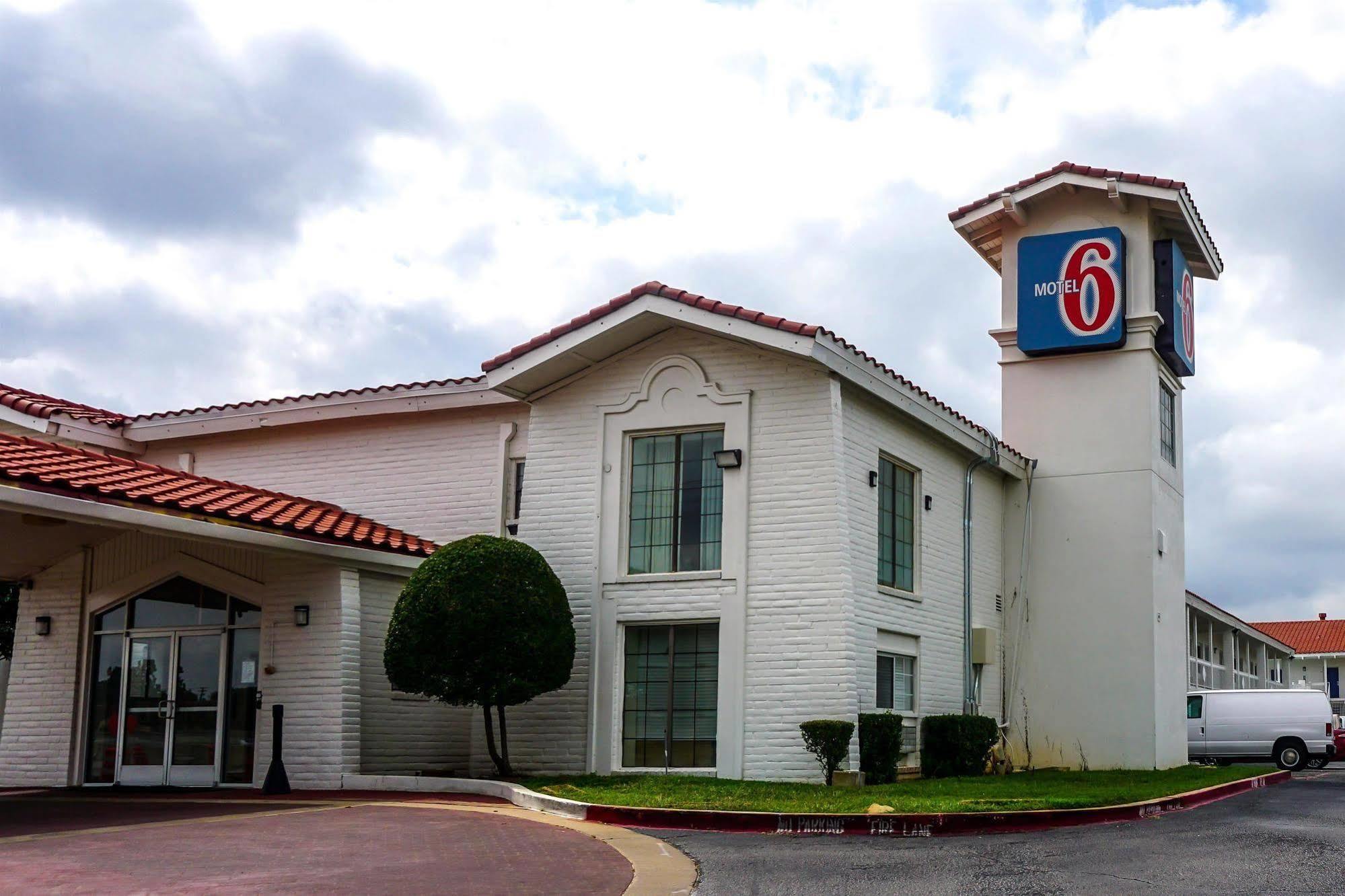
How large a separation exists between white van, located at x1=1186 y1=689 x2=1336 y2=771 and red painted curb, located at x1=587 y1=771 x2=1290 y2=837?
1800 cm

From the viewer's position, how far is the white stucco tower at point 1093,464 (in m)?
22.6

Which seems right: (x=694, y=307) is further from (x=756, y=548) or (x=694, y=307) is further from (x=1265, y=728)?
(x=1265, y=728)

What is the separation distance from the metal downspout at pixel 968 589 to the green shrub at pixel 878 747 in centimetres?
421

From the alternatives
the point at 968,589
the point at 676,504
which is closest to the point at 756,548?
the point at 676,504

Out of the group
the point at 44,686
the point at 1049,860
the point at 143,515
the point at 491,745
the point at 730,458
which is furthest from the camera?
the point at 44,686

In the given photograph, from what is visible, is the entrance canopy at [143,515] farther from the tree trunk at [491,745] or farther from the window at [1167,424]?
the window at [1167,424]

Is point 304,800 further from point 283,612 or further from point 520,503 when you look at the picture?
point 520,503

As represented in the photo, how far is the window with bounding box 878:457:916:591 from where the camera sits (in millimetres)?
18953

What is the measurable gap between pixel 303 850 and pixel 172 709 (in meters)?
8.24

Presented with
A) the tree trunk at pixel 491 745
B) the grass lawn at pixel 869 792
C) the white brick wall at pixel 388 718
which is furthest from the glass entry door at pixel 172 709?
the grass lawn at pixel 869 792

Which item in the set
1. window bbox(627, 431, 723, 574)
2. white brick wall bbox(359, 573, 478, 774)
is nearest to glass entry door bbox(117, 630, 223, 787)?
white brick wall bbox(359, 573, 478, 774)

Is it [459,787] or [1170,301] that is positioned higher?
[1170,301]

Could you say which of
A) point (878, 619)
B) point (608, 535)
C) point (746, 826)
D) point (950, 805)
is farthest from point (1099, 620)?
point (746, 826)

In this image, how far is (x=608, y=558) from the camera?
731 inches
